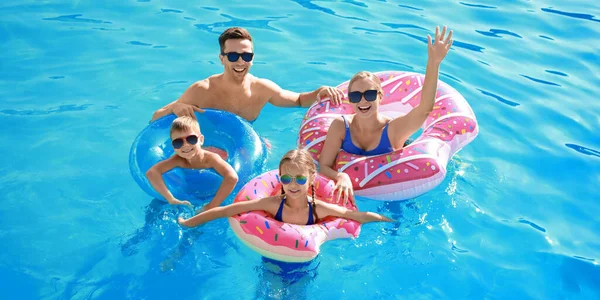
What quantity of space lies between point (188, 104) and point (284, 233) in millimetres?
2019

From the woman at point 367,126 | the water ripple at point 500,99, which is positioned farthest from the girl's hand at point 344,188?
the water ripple at point 500,99

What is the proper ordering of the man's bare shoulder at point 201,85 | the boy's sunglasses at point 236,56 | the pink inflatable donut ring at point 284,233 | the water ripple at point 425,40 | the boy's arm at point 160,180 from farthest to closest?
the water ripple at point 425,40
the man's bare shoulder at point 201,85
the boy's sunglasses at point 236,56
the boy's arm at point 160,180
the pink inflatable donut ring at point 284,233

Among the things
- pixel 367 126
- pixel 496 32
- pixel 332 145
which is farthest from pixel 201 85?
pixel 496 32

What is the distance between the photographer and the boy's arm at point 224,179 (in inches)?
189

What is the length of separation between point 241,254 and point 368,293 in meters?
1.03

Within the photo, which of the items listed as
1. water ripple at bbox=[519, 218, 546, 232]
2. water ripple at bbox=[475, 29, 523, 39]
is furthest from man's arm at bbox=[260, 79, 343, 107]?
water ripple at bbox=[475, 29, 523, 39]

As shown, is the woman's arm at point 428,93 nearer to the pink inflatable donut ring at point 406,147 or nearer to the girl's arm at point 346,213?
the pink inflatable donut ring at point 406,147

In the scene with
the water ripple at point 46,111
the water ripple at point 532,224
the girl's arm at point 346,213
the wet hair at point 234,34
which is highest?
the wet hair at point 234,34

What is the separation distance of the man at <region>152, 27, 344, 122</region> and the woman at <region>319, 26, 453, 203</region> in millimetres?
614

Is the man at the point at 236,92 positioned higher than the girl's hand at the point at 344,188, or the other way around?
the man at the point at 236,92

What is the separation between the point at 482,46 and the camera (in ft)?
28.5

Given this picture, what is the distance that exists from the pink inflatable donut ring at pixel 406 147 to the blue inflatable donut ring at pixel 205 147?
57 centimetres

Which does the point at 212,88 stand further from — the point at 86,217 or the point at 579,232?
the point at 579,232

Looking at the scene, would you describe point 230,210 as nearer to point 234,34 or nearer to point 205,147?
point 205,147
